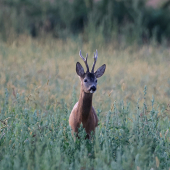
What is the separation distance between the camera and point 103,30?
12398mm

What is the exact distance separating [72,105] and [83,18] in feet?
34.6

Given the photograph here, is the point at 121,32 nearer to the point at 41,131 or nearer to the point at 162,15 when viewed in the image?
the point at 162,15

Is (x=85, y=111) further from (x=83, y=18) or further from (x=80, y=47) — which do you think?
(x=83, y=18)

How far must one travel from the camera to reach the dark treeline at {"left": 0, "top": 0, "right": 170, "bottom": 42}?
40.3 feet

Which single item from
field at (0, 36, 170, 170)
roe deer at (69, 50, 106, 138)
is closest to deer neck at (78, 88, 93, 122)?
roe deer at (69, 50, 106, 138)

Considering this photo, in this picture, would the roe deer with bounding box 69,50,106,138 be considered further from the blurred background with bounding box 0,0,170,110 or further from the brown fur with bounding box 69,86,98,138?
the blurred background with bounding box 0,0,170,110

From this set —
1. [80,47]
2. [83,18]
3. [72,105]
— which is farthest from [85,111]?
[83,18]

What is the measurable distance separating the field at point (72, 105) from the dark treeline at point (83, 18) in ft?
2.48

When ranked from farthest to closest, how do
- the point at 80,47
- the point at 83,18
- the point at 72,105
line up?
the point at 83,18, the point at 80,47, the point at 72,105

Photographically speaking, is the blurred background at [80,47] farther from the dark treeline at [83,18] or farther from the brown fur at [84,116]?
the brown fur at [84,116]

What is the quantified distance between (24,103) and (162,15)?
41.7 ft

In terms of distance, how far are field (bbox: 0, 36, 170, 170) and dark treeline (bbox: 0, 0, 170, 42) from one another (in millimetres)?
757

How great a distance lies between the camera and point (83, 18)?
48.1ft

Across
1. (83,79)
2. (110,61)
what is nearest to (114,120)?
(83,79)
